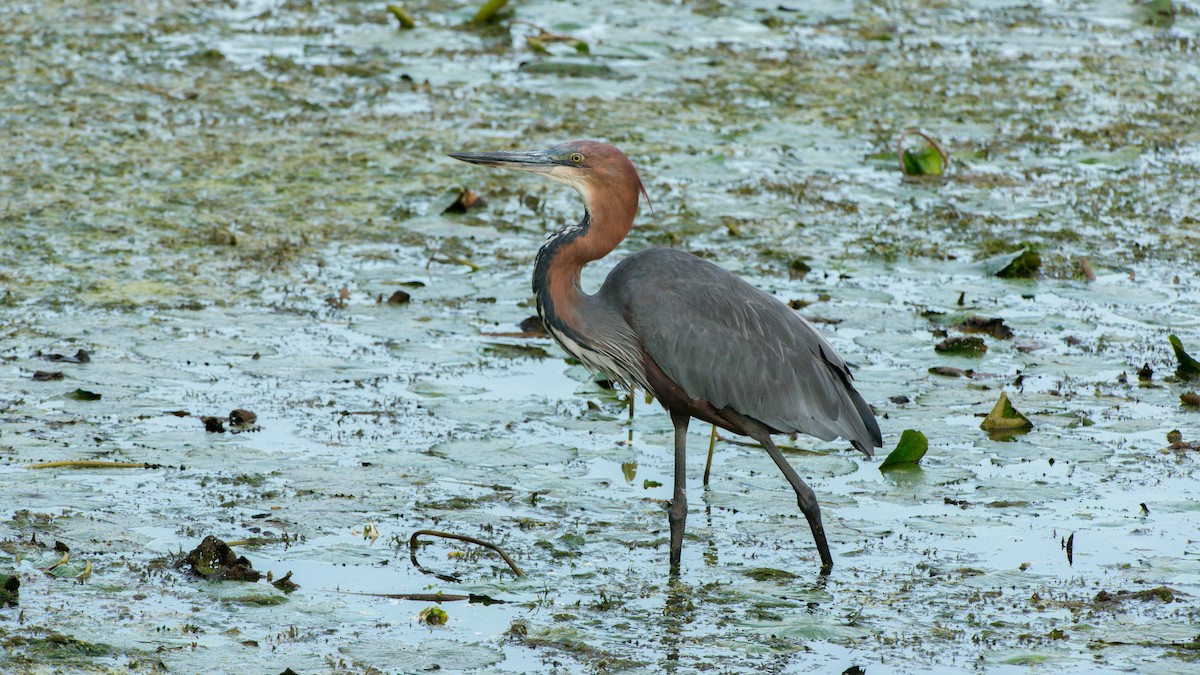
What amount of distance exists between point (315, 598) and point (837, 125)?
7.28 meters

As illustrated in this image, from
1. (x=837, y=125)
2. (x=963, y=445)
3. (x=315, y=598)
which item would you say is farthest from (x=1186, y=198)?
(x=315, y=598)

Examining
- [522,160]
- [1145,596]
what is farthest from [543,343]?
[1145,596]

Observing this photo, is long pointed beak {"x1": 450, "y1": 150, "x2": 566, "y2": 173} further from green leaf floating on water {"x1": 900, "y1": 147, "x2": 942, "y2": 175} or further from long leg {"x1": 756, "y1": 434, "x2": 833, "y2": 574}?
green leaf floating on water {"x1": 900, "y1": 147, "x2": 942, "y2": 175}

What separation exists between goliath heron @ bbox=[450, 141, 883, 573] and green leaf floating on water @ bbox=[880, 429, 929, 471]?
401mm

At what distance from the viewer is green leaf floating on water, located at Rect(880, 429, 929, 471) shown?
5973 mm

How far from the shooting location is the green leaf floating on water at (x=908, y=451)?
597 cm

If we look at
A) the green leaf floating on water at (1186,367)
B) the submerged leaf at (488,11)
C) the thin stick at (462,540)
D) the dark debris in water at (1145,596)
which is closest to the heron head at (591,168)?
the thin stick at (462,540)

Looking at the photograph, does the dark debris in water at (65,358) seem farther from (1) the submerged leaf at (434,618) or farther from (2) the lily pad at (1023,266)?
(2) the lily pad at (1023,266)

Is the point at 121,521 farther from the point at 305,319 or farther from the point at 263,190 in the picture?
the point at 263,190

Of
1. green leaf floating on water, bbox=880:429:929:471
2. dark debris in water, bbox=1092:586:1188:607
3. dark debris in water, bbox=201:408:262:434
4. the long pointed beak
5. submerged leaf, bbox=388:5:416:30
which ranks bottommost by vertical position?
dark debris in water, bbox=201:408:262:434

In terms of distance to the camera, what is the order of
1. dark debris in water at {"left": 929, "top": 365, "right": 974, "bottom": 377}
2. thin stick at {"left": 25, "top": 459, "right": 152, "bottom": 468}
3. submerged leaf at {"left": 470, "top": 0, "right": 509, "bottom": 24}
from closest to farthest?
thin stick at {"left": 25, "top": 459, "right": 152, "bottom": 468}
dark debris in water at {"left": 929, "top": 365, "right": 974, "bottom": 377}
submerged leaf at {"left": 470, "top": 0, "right": 509, "bottom": 24}

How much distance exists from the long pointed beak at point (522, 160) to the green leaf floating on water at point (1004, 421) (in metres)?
2.24

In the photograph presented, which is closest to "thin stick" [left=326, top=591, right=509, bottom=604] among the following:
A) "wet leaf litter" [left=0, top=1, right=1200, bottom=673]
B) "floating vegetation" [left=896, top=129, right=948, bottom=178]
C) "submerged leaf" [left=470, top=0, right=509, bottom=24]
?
"wet leaf litter" [left=0, top=1, right=1200, bottom=673]

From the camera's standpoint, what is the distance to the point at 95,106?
10.7 meters
